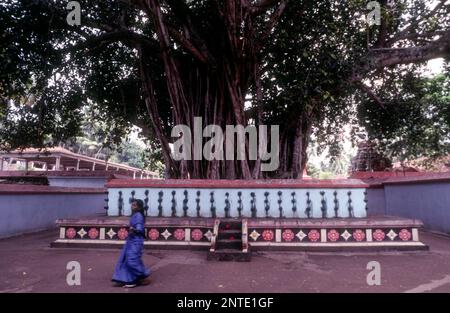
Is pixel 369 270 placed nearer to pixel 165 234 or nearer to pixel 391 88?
pixel 165 234

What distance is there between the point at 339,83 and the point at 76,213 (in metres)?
8.80

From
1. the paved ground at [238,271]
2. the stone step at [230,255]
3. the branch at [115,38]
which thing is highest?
the branch at [115,38]

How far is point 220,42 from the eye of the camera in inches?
316

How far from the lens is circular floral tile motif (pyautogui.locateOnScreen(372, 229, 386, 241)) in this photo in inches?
202

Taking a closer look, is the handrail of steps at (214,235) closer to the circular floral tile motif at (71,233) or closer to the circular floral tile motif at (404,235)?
the circular floral tile motif at (71,233)

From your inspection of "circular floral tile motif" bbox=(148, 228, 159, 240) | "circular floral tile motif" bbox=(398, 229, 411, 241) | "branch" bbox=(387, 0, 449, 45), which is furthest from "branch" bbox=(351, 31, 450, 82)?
"circular floral tile motif" bbox=(148, 228, 159, 240)

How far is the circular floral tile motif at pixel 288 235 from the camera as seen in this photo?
5.23 m

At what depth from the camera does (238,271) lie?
416cm

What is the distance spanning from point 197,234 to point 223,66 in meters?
3.92

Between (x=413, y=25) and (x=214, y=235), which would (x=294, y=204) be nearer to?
(x=214, y=235)

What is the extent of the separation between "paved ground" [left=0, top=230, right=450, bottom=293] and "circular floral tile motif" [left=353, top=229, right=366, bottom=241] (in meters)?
0.25

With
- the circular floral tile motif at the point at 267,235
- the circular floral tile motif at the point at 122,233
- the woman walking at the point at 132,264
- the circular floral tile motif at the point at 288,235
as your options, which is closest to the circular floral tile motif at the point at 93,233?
the circular floral tile motif at the point at 122,233

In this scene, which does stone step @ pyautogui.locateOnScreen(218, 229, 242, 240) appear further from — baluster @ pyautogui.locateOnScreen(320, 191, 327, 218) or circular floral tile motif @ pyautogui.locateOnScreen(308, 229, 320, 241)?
baluster @ pyautogui.locateOnScreen(320, 191, 327, 218)
